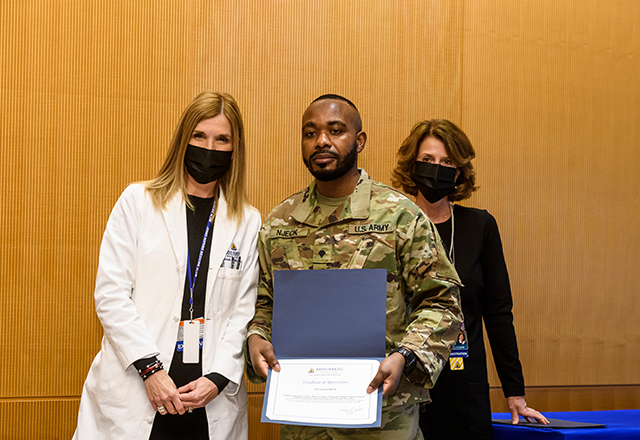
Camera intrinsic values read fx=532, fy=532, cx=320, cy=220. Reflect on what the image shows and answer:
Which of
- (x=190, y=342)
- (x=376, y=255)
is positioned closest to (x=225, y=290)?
(x=190, y=342)

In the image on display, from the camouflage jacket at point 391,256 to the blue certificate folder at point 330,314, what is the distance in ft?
0.39

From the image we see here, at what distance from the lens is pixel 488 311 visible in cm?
228

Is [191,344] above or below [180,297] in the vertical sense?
below

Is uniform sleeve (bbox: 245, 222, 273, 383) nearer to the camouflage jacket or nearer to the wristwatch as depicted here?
the camouflage jacket

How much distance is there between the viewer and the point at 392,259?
69.1 inches

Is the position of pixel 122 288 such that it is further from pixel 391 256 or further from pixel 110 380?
pixel 391 256

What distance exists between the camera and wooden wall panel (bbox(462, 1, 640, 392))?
3.46 meters

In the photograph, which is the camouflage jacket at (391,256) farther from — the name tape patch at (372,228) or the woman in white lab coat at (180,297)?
the woman in white lab coat at (180,297)

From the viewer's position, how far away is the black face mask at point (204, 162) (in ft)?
6.61

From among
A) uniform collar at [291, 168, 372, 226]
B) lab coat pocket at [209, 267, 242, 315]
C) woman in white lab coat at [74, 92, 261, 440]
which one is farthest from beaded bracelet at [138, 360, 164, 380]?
uniform collar at [291, 168, 372, 226]

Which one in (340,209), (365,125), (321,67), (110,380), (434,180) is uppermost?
(321,67)

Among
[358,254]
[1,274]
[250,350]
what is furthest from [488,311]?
[1,274]

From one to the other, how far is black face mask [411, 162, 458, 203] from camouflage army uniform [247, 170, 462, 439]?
525mm

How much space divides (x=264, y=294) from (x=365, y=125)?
1.59 m
